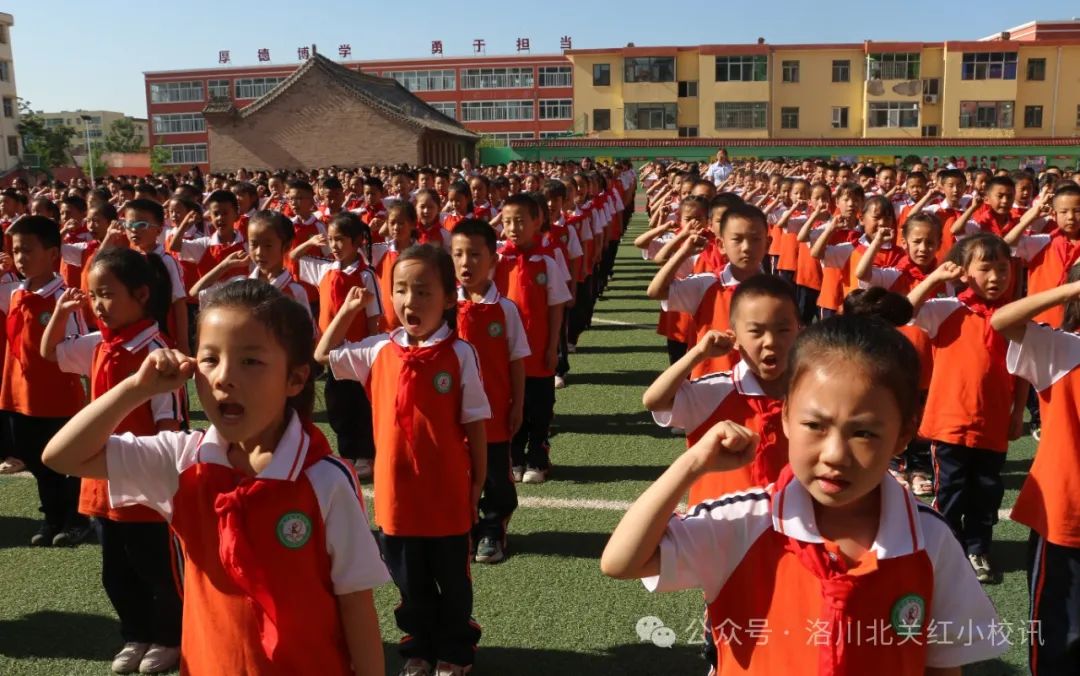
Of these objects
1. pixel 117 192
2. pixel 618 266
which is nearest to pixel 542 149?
pixel 618 266

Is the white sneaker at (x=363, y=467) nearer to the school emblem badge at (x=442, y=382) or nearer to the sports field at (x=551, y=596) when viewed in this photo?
the sports field at (x=551, y=596)

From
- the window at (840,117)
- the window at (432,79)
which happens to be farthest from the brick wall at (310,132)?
the window at (840,117)

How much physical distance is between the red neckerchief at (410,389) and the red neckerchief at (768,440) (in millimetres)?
1089

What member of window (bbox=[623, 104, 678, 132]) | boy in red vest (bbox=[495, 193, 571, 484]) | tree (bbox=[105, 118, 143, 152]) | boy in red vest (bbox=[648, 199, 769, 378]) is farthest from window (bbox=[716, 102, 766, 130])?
tree (bbox=[105, 118, 143, 152])

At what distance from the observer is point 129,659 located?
3117 millimetres

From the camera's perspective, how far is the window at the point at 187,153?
193ft

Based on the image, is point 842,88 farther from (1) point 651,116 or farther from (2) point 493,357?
(2) point 493,357

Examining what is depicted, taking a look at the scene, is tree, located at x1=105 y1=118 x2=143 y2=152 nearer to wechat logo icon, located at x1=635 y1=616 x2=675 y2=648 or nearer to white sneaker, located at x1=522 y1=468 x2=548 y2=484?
white sneaker, located at x1=522 y1=468 x2=548 y2=484

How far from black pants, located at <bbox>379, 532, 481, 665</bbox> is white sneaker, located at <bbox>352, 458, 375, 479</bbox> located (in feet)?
7.13

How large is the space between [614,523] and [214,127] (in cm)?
3254

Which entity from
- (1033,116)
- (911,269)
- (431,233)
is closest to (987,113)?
(1033,116)

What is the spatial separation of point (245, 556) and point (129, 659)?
172 centimetres

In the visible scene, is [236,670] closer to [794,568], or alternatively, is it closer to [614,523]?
[794,568]

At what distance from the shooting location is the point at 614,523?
4336mm
